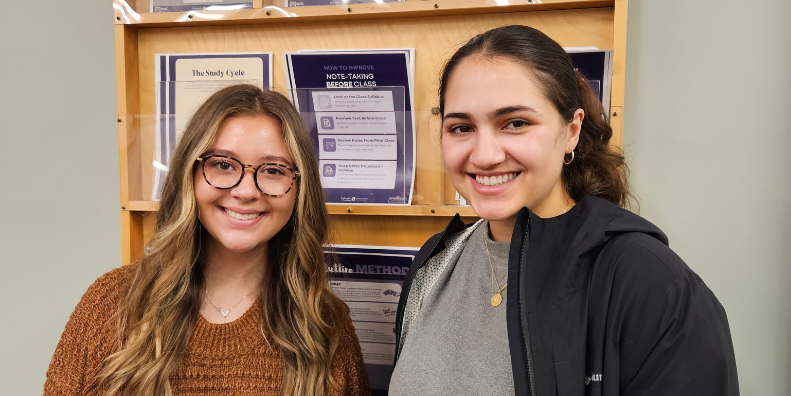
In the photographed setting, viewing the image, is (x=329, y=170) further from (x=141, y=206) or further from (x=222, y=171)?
(x=141, y=206)

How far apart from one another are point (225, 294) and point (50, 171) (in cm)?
130

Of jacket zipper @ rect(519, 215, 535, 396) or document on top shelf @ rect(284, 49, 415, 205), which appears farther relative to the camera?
document on top shelf @ rect(284, 49, 415, 205)

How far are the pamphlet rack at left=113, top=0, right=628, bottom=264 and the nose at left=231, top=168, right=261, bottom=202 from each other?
44cm

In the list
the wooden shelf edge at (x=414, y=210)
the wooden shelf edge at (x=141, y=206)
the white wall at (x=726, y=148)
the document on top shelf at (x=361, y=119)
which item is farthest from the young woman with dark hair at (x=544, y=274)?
the wooden shelf edge at (x=141, y=206)

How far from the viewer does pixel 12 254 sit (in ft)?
7.34

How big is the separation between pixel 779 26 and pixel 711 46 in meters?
0.19

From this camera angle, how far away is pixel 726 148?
1.73 metres

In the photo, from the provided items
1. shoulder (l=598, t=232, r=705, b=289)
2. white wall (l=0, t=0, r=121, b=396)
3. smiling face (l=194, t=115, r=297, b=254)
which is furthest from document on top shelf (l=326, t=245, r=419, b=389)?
white wall (l=0, t=0, r=121, b=396)

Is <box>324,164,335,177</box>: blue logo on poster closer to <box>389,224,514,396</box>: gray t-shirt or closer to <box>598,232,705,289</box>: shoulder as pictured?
<box>389,224,514,396</box>: gray t-shirt

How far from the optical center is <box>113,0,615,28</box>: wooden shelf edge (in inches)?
61.9

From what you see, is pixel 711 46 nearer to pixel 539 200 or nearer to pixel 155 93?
pixel 539 200

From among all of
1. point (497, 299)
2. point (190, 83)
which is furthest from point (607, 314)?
point (190, 83)

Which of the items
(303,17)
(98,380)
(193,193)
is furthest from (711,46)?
(98,380)

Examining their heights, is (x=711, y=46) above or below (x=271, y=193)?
above
